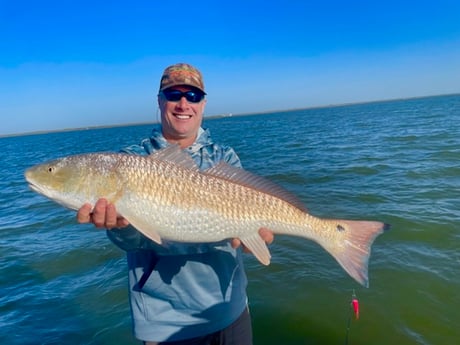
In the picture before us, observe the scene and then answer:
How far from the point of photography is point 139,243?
3244mm

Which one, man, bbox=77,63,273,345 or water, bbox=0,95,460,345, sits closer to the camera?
man, bbox=77,63,273,345

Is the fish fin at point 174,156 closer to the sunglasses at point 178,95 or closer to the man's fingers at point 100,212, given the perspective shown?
the man's fingers at point 100,212

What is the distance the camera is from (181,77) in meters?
3.81

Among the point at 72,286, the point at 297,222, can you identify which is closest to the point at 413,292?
the point at 297,222

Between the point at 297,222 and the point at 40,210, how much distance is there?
1732 cm

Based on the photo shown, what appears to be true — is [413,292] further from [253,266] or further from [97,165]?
[97,165]

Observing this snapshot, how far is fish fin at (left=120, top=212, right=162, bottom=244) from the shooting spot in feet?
10.1

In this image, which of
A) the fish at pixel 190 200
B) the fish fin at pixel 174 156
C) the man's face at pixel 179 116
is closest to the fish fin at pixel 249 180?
the fish at pixel 190 200

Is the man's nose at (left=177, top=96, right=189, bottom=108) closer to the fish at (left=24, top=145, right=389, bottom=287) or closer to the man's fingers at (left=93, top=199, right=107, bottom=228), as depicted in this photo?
the fish at (left=24, top=145, right=389, bottom=287)

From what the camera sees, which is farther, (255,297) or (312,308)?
(255,297)

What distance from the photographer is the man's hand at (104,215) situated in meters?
3.17

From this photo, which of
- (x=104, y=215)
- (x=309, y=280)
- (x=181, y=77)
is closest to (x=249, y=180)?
(x=181, y=77)

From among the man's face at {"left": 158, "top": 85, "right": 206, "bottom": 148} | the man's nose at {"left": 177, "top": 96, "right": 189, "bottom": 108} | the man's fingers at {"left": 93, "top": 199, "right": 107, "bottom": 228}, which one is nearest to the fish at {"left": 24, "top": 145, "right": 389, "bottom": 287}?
the man's fingers at {"left": 93, "top": 199, "right": 107, "bottom": 228}

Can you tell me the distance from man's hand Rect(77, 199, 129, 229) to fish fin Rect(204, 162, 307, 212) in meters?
1.09
